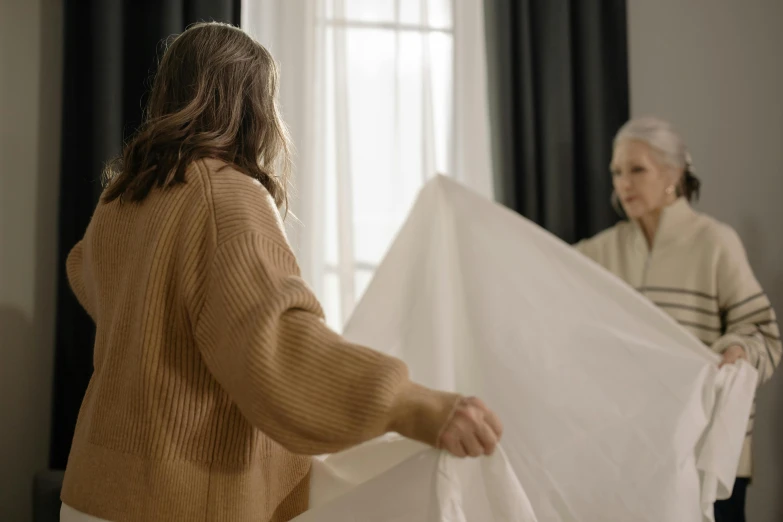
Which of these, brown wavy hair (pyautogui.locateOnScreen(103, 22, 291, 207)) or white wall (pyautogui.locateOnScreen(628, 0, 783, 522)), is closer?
brown wavy hair (pyautogui.locateOnScreen(103, 22, 291, 207))

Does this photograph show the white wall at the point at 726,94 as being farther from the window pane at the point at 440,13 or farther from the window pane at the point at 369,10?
the window pane at the point at 369,10

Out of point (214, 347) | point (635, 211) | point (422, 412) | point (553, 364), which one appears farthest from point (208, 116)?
point (635, 211)

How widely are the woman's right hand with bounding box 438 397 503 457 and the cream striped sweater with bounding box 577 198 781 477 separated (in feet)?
4.50

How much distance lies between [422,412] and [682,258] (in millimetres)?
1643

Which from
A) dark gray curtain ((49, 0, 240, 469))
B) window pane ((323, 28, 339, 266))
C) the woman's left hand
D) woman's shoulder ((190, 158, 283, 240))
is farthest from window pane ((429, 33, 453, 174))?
woman's shoulder ((190, 158, 283, 240))

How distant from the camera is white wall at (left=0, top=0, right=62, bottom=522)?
246 centimetres

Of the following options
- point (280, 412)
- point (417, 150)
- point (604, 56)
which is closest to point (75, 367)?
point (417, 150)

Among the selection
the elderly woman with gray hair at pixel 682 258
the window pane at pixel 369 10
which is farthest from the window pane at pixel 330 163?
the elderly woman with gray hair at pixel 682 258

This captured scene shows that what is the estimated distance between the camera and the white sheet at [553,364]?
1.38m

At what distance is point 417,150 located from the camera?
2.80m

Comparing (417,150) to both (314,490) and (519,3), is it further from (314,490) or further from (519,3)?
(314,490)

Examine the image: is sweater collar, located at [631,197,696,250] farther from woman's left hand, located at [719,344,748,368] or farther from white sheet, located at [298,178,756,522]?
white sheet, located at [298,178,756,522]

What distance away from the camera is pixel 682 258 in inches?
94.9

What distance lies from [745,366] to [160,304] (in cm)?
130
